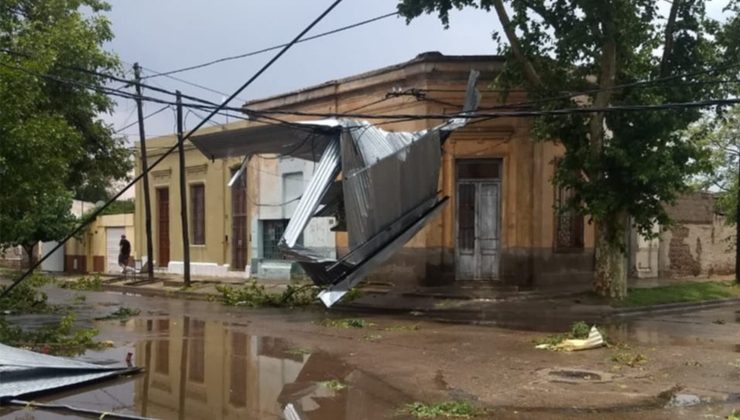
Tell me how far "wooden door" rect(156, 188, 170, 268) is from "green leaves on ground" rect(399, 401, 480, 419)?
85.0 feet

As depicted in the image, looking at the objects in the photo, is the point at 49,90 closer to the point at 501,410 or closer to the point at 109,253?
the point at 501,410

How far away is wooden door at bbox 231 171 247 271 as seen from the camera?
28594mm

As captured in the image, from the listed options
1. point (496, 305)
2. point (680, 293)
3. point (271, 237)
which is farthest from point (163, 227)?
point (680, 293)

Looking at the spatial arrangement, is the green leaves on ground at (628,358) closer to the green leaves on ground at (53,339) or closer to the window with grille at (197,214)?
the green leaves on ground at (53,339)

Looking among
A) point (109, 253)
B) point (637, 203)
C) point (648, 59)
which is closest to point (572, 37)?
point (648, 59)

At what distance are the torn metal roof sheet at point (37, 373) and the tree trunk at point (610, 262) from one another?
1203cm

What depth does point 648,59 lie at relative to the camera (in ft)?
60.4

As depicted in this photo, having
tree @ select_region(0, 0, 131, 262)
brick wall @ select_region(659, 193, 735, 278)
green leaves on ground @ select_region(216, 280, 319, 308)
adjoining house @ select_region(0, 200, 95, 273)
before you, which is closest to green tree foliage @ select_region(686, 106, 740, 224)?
brick wall @ select_region(659, 193, 735, 278)

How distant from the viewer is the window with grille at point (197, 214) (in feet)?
101

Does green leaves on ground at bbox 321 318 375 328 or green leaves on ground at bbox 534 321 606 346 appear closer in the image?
green leaves on ground at bbox 534 321 606 346

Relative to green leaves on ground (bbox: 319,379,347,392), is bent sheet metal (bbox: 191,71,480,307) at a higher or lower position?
higher

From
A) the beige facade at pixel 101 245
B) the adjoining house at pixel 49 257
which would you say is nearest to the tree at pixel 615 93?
the beige facade at pixel 101 245

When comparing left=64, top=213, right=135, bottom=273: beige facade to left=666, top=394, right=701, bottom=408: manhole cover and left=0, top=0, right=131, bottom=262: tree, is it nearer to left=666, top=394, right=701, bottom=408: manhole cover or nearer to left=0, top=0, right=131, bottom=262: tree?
left=0, top=0, right=131, bottom=262: tree

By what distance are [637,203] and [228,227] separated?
16194 millimetres
